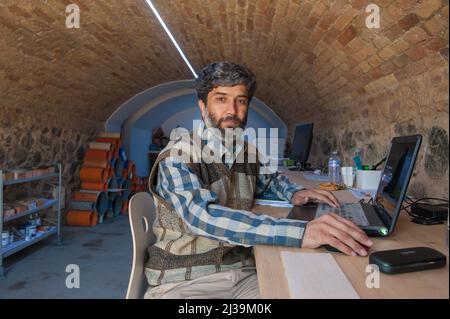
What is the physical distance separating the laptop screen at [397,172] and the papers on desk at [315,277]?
1.25 feet

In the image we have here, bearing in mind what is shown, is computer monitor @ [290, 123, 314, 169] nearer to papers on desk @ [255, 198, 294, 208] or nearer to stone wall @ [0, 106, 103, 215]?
papers on desk @ [255, 198, 294, 208]

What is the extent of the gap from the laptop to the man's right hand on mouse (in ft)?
0.66

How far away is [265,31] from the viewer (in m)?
3.50

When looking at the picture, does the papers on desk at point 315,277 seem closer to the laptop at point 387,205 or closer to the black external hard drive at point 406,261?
the black external hard drive at point 406,261

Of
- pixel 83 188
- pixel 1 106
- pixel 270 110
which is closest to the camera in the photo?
pixel 1 106

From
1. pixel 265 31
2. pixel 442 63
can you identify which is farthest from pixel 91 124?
pixel 442 63

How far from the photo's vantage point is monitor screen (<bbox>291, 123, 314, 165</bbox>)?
152 inches

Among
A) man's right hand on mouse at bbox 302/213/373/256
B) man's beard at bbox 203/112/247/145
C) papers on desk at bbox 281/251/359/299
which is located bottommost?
papers on desk at bbox 281/251/359/299

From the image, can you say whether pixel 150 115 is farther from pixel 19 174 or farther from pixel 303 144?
pixel 303 144

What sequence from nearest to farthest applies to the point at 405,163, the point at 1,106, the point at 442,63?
the point at 405,163 < the point at 442,63 < the point at 1,106

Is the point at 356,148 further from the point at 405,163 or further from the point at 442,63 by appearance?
the point at 405,163

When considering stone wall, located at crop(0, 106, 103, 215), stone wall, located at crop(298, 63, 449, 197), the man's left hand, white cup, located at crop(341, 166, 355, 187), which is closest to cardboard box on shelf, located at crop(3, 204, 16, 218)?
stone wall, located at crop(0, 106, 103, 215)

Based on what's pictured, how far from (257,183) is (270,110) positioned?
5.43 meters

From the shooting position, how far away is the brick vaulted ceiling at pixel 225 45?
7.22ft
